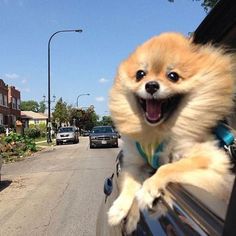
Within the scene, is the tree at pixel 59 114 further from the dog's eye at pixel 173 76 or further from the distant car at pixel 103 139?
the dog's eye at pixel 173 76

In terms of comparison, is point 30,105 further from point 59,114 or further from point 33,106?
point 59,114

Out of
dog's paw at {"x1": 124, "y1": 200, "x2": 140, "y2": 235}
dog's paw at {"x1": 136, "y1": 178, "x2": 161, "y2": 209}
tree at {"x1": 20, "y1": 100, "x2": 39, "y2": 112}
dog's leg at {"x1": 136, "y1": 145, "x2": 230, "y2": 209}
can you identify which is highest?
tree at {"x1": 20, "y1": 100, "x2": 39, "y2": 112}

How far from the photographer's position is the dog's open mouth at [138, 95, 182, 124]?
2.54 metres

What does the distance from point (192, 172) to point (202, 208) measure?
417 mm

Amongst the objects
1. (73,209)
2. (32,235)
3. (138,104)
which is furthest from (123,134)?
(73,209)

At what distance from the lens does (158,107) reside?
260 centimetres

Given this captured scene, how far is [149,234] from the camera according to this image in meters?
2.23

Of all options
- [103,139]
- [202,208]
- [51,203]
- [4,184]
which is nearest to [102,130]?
[103,139]

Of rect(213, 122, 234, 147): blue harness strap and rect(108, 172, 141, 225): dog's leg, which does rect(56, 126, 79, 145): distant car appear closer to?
rect(108, 172, 141, 225): dog's leg

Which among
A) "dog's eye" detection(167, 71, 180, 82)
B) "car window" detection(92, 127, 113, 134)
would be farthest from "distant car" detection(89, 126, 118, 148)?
"dog's eye" detection(167, 71, 180, 82)

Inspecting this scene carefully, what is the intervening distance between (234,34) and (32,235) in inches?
188

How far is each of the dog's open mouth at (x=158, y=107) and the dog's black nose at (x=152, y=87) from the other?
0.07 meters

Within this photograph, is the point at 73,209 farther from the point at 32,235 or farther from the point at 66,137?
the point at 66,137

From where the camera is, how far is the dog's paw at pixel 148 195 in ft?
7.68
